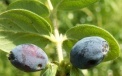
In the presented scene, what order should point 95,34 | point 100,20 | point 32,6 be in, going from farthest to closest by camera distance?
point 100,20 → point 32,6 → point 95,34

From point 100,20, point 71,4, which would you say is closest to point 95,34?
point 71,4

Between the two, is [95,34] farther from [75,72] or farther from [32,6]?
[32,6]

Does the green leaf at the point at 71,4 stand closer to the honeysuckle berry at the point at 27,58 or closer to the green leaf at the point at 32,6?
the green leaf at the point at 32,6

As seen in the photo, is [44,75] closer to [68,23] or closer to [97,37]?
[97,37]

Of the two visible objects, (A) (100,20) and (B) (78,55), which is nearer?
(B) (78,55)

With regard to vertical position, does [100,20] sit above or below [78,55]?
above

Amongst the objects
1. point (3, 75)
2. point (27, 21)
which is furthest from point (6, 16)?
point (3, 75)

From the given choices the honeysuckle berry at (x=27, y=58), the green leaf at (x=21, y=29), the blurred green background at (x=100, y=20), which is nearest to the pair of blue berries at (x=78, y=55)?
the honeysuckle berry at (x=27, y=58)
